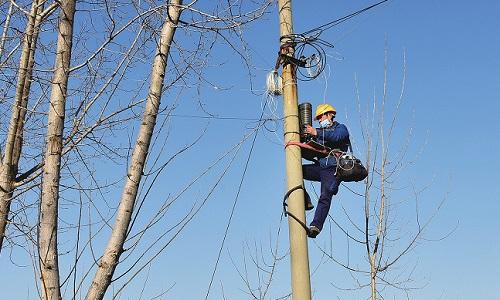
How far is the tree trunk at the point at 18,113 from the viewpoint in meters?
4.30

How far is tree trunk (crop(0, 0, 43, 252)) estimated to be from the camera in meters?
4.30

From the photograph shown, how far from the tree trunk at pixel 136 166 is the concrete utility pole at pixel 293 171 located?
0.72m

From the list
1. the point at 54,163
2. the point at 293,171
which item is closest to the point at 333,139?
the point at 293,171

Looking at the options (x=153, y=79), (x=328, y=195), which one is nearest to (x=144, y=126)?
(x=153, y=79)

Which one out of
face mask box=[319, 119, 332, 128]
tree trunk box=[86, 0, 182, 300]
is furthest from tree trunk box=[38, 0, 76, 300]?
face mask box=[319, 119, 332, 128]

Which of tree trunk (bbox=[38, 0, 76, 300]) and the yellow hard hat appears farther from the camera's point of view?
the yellow hard hat

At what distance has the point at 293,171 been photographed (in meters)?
3.63

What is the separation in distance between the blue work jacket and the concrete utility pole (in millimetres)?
596

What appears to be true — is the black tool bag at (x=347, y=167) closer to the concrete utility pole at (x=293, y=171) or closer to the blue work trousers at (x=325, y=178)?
the blue work trousers at (x=325, y=178)

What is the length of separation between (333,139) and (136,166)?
5.25 feet

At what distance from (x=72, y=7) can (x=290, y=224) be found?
74.2 inches

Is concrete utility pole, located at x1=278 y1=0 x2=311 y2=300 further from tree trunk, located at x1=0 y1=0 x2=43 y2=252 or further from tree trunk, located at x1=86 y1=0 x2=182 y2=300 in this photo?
tree trunk, located at x1=0 y1=0 x2=43 y2=252

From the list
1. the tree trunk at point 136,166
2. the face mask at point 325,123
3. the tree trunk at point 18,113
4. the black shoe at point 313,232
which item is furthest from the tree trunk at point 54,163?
the face mask at point 325,123

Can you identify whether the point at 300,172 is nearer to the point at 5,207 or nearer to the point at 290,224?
the point at 290,224
